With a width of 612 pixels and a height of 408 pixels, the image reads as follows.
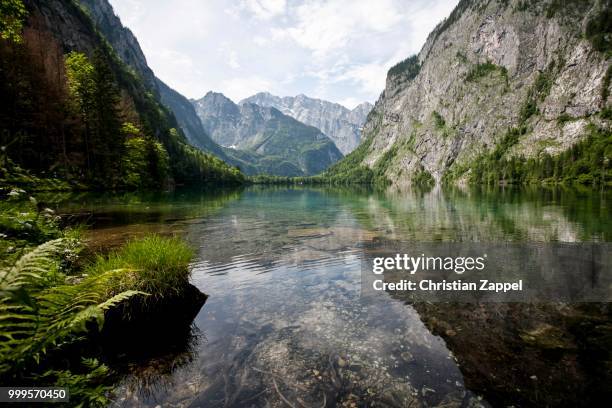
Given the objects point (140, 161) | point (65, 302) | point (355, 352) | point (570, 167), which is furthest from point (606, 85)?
point (65, 302)

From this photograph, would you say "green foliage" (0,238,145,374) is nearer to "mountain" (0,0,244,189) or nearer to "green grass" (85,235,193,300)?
"mountain" (0,0,244,189)

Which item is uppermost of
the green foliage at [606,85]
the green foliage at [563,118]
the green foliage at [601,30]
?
the green foliage at [601,30]

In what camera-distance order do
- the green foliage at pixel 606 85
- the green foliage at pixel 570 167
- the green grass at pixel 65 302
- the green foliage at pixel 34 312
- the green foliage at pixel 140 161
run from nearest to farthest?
the green foliage at pixel 34 312, the green grass at pixel 65 302, the green foliage at pixel 140 161, the green foliage at pixel 570 167, the green foliage at pixel 606 85

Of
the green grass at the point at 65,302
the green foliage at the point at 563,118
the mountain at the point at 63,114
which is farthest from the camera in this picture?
the green foliage at the point at 563,118

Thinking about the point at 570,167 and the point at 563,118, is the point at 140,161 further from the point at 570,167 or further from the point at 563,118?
the point at 563,118

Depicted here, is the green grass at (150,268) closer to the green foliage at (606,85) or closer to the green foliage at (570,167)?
the green foliage at (570,167)

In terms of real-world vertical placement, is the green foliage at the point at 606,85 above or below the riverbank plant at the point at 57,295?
above

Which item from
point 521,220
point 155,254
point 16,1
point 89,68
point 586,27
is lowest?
point 521,220

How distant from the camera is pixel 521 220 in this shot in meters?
30.4

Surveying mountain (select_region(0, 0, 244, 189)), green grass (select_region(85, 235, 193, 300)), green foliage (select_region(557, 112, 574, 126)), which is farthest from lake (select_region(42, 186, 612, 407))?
green foliage (select_region(557, 112, 574, 126))

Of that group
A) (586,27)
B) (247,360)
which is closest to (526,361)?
(247,360)

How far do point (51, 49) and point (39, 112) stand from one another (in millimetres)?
20565

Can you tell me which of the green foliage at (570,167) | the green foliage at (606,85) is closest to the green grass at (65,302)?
the green foliage at (570,167)

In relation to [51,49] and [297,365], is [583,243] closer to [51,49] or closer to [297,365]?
[297,365]
